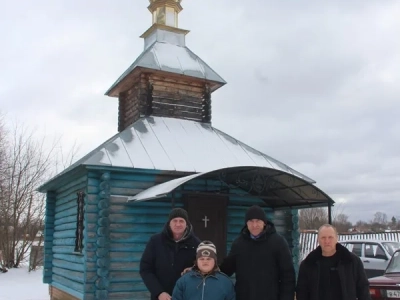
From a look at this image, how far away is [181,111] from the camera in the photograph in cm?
1109

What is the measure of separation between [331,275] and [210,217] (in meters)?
5.23

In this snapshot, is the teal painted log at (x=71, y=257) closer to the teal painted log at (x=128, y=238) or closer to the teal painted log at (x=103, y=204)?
the teal painted log at (x=128, y=238)

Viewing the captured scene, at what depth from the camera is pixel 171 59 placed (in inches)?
446

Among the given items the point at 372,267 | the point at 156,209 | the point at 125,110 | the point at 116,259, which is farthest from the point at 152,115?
the point at 372,267

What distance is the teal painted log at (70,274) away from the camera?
29.0ft

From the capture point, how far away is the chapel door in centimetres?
868

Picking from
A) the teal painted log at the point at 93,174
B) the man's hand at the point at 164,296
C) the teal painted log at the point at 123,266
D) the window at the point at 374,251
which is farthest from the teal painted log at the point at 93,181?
the window at the point at 374,251

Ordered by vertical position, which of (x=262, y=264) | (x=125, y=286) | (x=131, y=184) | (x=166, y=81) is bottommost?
(x=125, y=286)

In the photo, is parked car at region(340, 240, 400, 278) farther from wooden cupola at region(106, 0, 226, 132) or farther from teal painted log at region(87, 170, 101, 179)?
teal painted log at region(87, 170, 101, 179)

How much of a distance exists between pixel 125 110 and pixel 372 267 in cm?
778

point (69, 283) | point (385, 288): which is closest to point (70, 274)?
point (69, 283)

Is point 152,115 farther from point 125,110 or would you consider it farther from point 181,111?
point 125,110

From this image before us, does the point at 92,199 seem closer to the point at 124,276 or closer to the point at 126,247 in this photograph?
the point at 126,247

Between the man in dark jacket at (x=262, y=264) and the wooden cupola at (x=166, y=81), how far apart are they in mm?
7124
